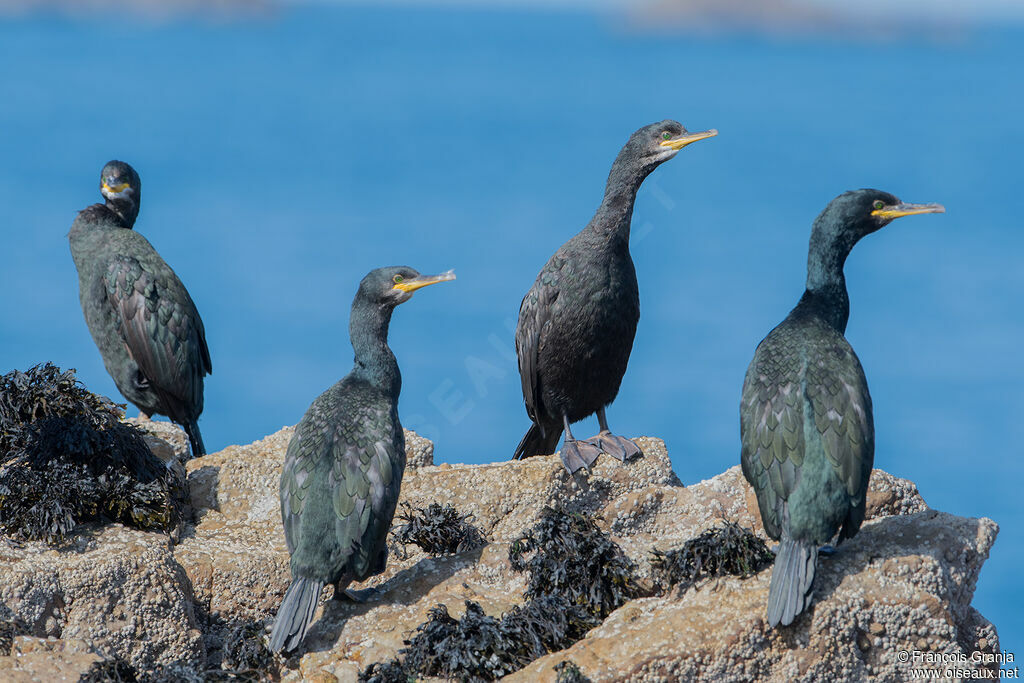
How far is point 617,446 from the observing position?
952 cm

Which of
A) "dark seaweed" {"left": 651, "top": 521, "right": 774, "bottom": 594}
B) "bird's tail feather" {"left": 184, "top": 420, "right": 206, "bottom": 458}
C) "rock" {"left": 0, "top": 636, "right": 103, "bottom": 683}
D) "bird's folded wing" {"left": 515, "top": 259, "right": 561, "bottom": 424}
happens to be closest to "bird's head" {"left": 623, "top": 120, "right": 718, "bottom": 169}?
"bird's folded wing" {"left": 515, "top": 259, "right": 561, "bottom": 424}

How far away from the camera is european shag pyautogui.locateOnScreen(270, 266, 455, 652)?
762cm

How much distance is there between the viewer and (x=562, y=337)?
32.2 ft

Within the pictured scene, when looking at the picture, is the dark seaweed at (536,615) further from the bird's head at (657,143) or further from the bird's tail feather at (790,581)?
the bird's head at (657,143)

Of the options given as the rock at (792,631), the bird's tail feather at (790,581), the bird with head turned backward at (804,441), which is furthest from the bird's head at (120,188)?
the bird's tail feather at (790,581)

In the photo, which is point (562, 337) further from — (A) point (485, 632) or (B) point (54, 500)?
(B) point (54, 500)

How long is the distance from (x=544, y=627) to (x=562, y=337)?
9.46ft

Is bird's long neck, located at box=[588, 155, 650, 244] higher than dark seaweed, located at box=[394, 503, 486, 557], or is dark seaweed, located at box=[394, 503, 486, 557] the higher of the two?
bird's long neck, located at box=[588, 155, 650, 244]

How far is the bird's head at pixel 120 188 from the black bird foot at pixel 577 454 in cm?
442

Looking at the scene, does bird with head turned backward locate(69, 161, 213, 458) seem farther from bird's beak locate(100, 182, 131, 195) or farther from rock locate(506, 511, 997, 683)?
rock locate(506, 511, 997, 683)

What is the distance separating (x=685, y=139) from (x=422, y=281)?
2248 millimetres

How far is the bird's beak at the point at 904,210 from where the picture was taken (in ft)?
27.2

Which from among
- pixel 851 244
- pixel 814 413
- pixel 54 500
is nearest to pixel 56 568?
pixel 54 500

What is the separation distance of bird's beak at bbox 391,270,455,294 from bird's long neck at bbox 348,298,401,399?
17 cm
